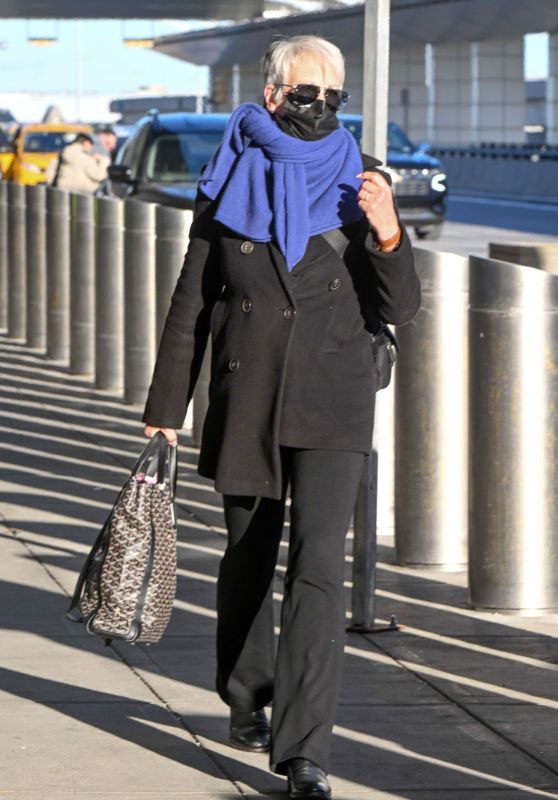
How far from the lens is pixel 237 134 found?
16.0 ft

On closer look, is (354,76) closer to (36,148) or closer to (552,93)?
(552,93)

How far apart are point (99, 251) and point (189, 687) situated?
24.3 ft

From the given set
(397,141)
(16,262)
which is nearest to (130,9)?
(397,141)

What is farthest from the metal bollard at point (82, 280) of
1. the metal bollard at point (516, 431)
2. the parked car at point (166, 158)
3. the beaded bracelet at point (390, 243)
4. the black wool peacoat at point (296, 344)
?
the beaded bracelet at point (390, 243)

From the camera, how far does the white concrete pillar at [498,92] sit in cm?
5753

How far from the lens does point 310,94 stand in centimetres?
474

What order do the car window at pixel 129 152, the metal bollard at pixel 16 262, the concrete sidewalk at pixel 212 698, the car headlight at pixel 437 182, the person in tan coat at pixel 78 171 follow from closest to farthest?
1. the concrete sidewalk at pixel 212 698
2. the metal bollard at pixel 16 262
3. the car window at pixel 129 152
4. the person in tan coat at pixel 78 171
5. the car headlight at pixel 437 182

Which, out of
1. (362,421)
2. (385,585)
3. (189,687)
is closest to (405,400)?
(385,585)

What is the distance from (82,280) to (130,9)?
217 feet

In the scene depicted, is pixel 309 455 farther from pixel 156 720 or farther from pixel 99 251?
pixel 99 251

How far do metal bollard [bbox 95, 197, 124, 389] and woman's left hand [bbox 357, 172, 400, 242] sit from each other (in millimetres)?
8021

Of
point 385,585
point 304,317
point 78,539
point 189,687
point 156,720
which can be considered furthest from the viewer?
point 78,539

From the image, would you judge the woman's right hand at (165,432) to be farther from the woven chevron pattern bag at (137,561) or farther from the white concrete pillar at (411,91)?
the white concrete pillar at (411,91)

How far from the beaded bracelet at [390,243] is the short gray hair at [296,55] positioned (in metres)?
0.41
